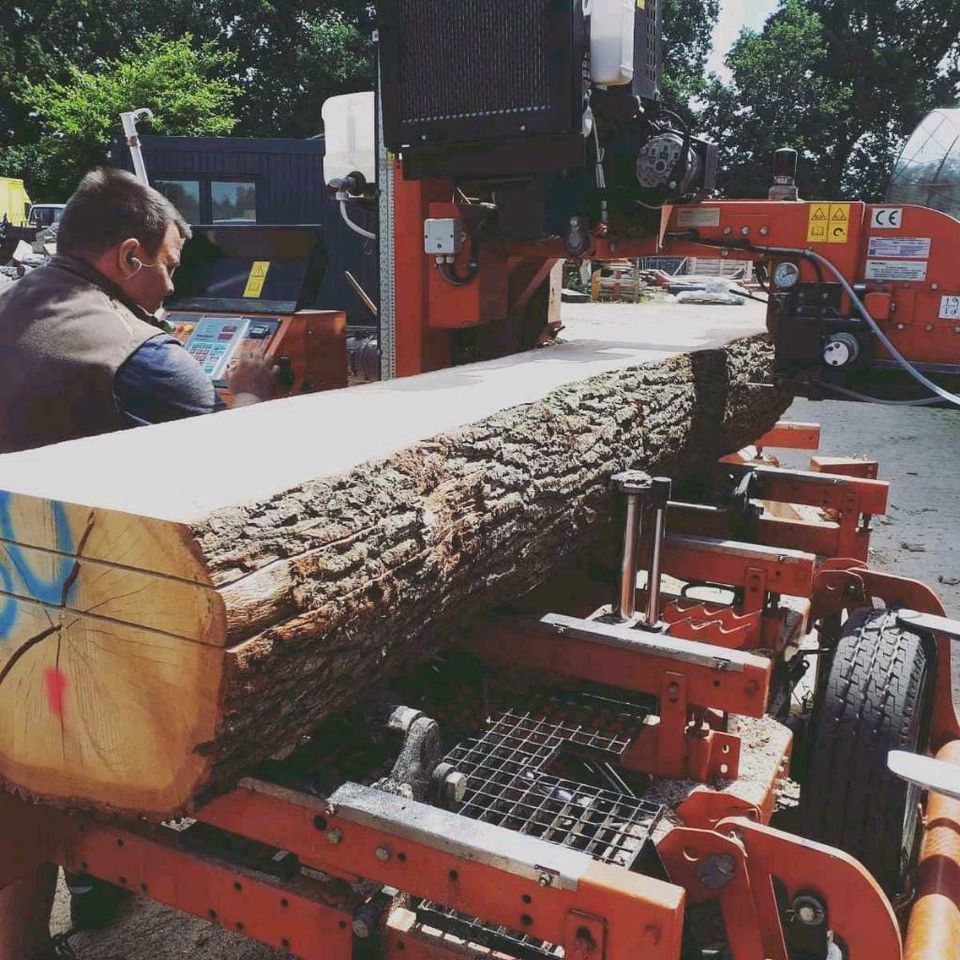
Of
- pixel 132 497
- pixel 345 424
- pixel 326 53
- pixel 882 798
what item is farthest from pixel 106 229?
pixel 326 53

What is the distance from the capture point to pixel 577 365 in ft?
10.1

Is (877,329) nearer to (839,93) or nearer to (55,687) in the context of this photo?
(55,687)

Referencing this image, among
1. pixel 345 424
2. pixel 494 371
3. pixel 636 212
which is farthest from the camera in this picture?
pixel 636 212

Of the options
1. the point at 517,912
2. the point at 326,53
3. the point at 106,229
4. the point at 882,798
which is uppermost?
the point at 326,53

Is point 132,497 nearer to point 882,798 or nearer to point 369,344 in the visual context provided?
point 882,798

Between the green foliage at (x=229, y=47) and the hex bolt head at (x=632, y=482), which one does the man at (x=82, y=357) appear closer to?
the hex bolt head at (x=632, y=482)

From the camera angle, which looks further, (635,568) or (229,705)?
(635,568)

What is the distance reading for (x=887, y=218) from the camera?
3109 mm

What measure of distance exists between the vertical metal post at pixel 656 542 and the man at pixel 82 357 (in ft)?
3.83

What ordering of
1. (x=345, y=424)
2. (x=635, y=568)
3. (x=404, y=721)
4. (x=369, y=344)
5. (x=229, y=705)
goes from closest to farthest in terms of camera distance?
(x=229, y=705)
(x=404, y=721)
(x=345, y=424)
(x=635, y=568)
(x=369, y=344)

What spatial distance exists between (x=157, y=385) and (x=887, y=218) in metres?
2.34

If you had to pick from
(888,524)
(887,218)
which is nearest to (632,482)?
(887,218)

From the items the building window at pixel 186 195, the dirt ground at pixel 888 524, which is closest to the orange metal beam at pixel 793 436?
the dirt ground at pixel 888 524

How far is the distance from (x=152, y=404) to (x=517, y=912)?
1.41 m
